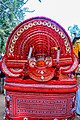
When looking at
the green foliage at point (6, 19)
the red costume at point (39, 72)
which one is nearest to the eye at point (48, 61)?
the red costume at point (39, 72)

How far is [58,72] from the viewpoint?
4684 mm

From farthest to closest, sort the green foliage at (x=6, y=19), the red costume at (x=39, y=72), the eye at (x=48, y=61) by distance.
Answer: the green foliage at (x=6, y=19)
the eye at (x=48, y=61)
the red costume at (x=39, y=72)

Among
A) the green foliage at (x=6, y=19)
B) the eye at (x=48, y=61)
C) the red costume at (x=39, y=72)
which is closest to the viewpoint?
the red costume at (x=39, y=72)

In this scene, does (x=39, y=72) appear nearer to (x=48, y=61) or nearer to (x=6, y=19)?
(x=48, y=61)

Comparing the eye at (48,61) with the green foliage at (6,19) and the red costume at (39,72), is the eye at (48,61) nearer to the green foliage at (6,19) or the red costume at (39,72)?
the red costume at (39,72)

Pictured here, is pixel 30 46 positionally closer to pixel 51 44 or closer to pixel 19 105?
pixel 51 44

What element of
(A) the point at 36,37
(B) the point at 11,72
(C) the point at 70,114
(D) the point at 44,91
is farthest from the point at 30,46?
(C) the point at 70,114

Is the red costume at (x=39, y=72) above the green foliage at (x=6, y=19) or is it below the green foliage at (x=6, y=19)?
below

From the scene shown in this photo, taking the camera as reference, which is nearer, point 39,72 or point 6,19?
point 39,72

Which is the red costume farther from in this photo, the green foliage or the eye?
the green foliage

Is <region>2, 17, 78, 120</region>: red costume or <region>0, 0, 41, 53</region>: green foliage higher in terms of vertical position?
<region>0, 0, 41, 53</region>: green foliage

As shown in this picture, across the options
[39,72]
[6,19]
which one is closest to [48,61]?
[39,72]

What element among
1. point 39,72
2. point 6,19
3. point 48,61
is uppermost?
point 6,19

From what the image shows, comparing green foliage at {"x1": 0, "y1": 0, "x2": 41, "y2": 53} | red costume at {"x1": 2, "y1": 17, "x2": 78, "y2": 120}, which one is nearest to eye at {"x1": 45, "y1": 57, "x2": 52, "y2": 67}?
red costume at {"x1": 2, "y1": 17, "x2": 78, "y2": 120}
